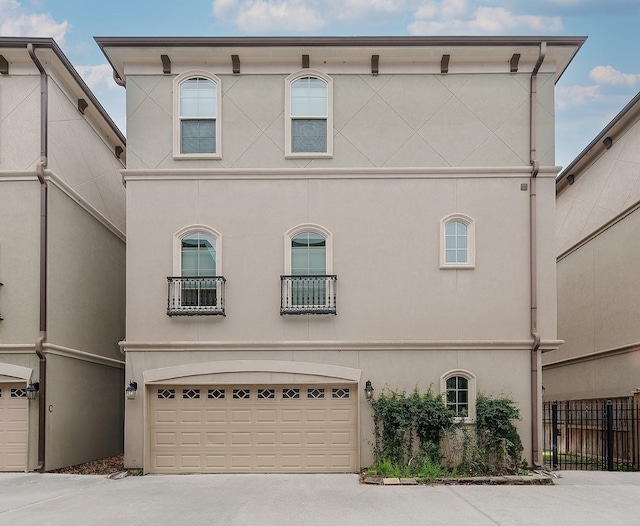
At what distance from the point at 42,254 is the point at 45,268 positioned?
0.30 m

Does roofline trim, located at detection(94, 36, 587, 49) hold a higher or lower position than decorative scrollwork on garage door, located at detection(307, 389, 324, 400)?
higher

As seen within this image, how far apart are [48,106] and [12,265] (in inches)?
135

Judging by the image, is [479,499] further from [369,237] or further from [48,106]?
[48,106]

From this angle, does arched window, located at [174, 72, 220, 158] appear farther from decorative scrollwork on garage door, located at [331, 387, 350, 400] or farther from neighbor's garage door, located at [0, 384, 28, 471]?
neighbor's garage door, located at [0, 384, 28, 471]

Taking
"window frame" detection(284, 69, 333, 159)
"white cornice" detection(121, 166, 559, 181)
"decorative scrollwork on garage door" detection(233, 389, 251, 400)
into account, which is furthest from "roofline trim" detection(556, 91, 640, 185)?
"decorative scrollwork on garage door" detection(233, 389, 251, 400)

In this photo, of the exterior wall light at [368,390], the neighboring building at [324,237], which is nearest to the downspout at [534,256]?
the neighboring building at [324,237]

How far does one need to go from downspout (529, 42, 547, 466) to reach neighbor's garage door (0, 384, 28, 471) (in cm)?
1017

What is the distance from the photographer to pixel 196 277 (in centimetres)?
1204

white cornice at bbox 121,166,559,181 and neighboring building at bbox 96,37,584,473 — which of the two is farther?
white cornice at bbox 121,166,559,181

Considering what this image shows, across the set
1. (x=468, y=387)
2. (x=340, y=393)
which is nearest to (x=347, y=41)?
(x=340, y=393)

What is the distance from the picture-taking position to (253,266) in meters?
12.1

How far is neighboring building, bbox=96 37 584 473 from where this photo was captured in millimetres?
11961

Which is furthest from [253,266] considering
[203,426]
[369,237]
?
[203,426]

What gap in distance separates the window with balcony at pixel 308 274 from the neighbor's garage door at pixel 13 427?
222 inches
